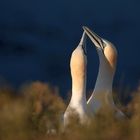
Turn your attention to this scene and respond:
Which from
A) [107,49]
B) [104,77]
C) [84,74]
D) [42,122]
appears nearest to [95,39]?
[107,49]

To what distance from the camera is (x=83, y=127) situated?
376 centimetres

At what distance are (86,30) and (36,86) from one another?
4720mm

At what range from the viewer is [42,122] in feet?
13.4

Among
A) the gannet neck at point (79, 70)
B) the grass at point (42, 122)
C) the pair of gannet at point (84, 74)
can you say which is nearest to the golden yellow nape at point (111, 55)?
the pair of gannet at point (84, 74)

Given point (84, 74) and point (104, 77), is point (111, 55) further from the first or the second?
point (84, 74)

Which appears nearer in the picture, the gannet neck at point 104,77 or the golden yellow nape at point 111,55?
the gannet neck at point 104,77

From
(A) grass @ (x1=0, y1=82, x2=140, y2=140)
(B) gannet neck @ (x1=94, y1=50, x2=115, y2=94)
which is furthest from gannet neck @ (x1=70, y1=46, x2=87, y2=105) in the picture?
(A) grass @ (x1=0, y1=82, x2=140, y2=140)

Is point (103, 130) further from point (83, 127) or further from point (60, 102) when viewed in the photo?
point (60, 102)

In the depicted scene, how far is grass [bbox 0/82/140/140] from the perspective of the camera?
365cm

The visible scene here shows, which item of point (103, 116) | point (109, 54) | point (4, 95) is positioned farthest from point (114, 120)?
point (109, 54)

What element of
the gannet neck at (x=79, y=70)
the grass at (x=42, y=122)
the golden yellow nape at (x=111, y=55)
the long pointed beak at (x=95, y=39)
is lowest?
the grass at (x=42, y=122)

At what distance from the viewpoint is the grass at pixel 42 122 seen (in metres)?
3.65

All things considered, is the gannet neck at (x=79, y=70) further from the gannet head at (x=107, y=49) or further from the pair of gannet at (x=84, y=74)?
the gannet head at (x=107, y=49)

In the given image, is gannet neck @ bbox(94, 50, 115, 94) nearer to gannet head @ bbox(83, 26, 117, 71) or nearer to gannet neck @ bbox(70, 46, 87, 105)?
gannet head @ bbox(83, 26, 117, 71)
